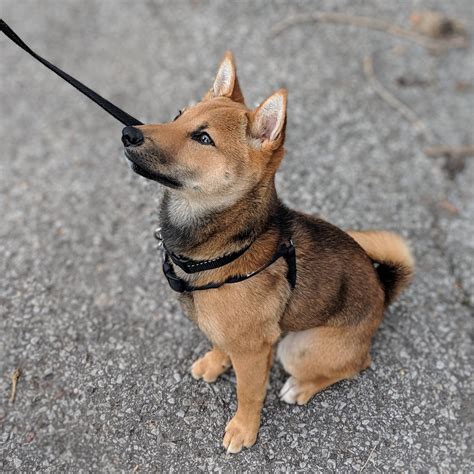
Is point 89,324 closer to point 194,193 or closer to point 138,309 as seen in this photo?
point 138,309

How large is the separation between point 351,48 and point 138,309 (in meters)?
4.20

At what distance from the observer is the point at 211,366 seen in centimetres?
391

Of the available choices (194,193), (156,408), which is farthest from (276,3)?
(156,408)

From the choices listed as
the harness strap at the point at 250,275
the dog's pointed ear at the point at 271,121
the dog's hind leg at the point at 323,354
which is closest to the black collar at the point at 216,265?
the harness strap at the point at 250,275

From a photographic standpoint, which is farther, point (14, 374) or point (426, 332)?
point (426, 332)

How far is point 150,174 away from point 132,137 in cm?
21

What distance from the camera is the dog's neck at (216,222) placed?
2969 millimetres

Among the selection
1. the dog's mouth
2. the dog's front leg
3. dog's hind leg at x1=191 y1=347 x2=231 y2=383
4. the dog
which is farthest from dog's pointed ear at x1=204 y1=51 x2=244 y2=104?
dog's hind leg at x1=191 y1=347 x2=231 y2=383

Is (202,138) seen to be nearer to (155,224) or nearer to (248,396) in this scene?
(248,396)

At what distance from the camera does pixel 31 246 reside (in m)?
4.72

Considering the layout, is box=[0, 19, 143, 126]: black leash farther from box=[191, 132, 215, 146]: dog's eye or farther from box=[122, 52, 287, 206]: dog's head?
box=[191, 132, 215, 146]: dog's eye

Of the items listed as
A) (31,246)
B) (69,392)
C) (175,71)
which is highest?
(175,71)

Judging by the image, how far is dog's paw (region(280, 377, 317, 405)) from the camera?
3.81m

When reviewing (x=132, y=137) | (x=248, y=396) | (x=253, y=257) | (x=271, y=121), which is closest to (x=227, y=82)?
(x=271, y=121)
